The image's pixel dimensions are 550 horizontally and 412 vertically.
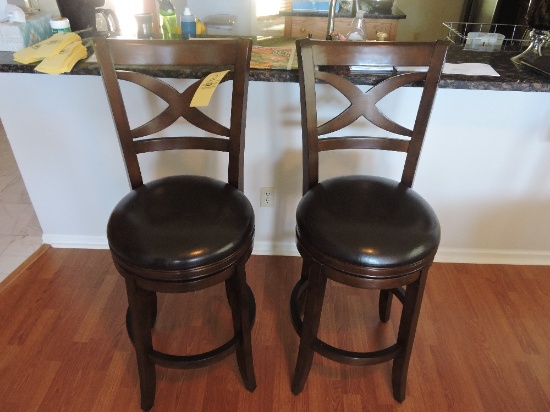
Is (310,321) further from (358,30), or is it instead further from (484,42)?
(484,42)

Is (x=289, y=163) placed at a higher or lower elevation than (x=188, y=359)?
higher

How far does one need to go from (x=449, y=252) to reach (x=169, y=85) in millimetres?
1471

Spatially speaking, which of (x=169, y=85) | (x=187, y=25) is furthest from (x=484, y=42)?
(x=169, y=85)

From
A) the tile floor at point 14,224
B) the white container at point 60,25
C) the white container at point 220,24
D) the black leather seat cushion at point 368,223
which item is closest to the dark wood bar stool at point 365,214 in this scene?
the black leather seat cushion at point 368,223

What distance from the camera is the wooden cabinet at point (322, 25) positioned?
308 centimetres

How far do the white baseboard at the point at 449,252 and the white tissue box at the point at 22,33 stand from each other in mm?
848

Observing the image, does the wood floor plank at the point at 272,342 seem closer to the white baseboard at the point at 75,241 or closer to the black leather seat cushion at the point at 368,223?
the white baseboard at the point at 75,241

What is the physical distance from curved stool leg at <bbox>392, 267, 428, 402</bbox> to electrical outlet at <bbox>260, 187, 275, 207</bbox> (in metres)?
0.78

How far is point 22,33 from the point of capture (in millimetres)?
1551

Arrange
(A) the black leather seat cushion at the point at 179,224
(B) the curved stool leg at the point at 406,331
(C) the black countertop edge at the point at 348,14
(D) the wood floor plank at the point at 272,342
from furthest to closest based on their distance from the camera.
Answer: (C) the black countertop edge at the point at 348,14 → (D) the wood floor plank at the point at 272,342 → (B) the curved stool leg at the point at 406,331 → (A) the black leather seat cushion at the point at 179,224

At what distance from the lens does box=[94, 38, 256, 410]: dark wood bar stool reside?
3.38ft

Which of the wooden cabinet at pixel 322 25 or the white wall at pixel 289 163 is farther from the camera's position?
the wooden cabinet at pixel 322 25

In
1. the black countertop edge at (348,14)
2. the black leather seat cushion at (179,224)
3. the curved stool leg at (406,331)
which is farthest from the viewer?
the black countertop edge at (348,14)

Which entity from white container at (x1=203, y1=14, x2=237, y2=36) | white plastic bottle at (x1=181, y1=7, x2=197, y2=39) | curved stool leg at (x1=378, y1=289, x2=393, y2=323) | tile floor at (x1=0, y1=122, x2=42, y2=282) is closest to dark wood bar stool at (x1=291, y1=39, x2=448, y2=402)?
curved stool leg at (x1=378, y1=289, x2=393, y2=323)
